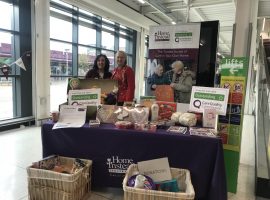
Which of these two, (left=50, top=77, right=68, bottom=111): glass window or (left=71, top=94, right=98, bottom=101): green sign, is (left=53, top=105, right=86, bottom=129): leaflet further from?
(left=50, top=77, right=68, bottom=111): glass window

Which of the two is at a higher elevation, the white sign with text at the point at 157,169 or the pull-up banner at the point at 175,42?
the pull-up banner at the point at 175,42

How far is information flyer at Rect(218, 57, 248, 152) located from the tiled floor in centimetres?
59

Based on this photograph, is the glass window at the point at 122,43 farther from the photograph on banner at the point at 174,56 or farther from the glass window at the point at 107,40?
the photograph on banner at the point at 174,56

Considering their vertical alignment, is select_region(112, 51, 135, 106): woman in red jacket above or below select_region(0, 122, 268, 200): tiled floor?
above

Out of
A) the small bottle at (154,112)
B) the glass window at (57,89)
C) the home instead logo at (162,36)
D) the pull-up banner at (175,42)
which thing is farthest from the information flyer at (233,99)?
the glass window at (57,89)

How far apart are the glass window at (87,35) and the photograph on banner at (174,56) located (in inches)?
150

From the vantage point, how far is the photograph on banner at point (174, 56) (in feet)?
10.1

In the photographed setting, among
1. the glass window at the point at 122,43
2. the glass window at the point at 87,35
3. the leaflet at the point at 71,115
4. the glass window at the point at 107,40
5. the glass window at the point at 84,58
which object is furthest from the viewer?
the glass window at the point at 122,43

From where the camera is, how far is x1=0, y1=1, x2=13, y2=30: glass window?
14.4 feet

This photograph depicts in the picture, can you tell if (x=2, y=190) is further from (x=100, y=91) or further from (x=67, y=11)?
(x=67, y=11)

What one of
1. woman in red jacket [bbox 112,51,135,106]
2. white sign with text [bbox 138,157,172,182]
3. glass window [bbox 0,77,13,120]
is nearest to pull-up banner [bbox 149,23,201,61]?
woman in red jacket [bbox 112,51,135,106]

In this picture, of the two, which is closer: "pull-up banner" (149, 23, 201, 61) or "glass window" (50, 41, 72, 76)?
"pull-up banner" (149, 23, 201, 61)

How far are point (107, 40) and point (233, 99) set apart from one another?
250 inches

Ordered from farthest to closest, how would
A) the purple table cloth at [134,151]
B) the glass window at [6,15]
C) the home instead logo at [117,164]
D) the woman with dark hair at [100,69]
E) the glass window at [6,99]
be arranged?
the glass window at [6,99]
the glass window at [6,15]
the woman with dark hair at [100,69]
the home instead logo at [117,164]
the purple table cloth at [134,151]
